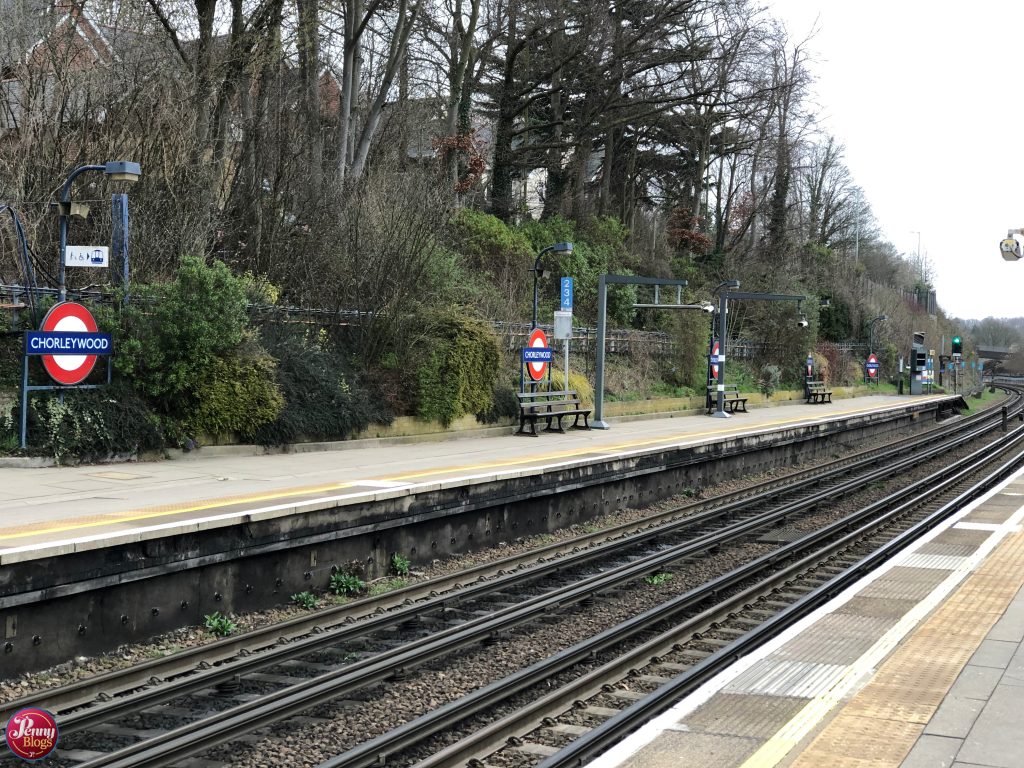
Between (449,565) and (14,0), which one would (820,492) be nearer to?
(449,565)

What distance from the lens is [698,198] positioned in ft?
153

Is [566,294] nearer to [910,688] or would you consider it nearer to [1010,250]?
[1010,250]

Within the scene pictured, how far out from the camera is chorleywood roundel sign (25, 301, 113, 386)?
14.0 meters

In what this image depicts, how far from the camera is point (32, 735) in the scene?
603 cm

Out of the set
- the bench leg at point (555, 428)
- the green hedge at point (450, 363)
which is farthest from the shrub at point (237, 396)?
the bench leg at point (555, 428)

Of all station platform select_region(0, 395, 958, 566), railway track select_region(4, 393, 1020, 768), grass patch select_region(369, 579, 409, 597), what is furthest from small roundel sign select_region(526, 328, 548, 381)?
grass patch select_region(369, 579, 409, 597)

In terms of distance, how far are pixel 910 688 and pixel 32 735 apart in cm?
535

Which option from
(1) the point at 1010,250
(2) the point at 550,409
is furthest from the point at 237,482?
(1) the point at 1010,250

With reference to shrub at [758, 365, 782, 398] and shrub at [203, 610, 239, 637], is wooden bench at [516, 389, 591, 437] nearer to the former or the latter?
shrub at [203, 610, 239, 637]

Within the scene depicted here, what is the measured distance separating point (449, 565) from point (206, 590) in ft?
13.3

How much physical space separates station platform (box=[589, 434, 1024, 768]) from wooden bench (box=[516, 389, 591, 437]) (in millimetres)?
13240

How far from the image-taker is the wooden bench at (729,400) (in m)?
34.7

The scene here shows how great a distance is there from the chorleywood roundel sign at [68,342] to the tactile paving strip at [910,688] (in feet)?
36.2

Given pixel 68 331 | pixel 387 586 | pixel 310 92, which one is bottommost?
pixel 387 586
